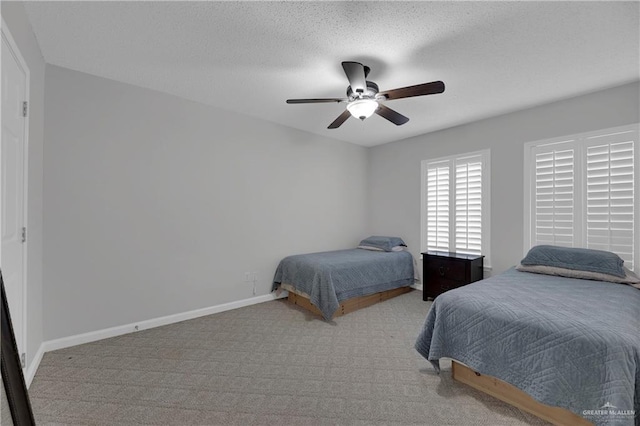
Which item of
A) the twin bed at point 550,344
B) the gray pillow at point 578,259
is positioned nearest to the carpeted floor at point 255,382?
the twin bed at point 550,344

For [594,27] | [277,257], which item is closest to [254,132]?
[277,257]

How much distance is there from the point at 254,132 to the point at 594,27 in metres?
3.31

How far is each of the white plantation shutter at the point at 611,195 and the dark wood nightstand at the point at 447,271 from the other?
111 cm

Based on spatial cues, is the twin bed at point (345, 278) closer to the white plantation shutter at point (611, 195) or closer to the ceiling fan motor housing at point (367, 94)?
the ceiling fan motor housing at point (367, 94)

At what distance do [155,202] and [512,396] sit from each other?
137 inches

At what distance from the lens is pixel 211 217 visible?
3418mm

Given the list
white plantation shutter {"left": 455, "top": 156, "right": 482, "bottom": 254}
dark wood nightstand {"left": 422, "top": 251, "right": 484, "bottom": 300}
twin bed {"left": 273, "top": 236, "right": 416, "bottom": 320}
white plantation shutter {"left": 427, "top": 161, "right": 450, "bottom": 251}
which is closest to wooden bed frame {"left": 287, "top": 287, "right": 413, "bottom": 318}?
twin bed {"left": 273, "top": 236, "right": 416, "bottom": 320}

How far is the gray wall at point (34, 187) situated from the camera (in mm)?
2045

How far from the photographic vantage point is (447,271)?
369cm

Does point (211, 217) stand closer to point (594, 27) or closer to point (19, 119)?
point (19, 119)

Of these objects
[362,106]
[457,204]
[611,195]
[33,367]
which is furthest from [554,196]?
[33,367]

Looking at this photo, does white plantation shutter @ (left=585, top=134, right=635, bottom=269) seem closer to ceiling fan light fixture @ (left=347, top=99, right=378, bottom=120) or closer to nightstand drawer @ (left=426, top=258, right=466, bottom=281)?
nightstand drawer @ (left=426, top=258, right=466, bottom=281)

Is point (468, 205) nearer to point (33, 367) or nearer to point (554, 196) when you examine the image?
point (554, 196)

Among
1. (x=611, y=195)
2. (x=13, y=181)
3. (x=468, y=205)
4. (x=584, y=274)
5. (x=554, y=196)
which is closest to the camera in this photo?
(x=13, y=181)
